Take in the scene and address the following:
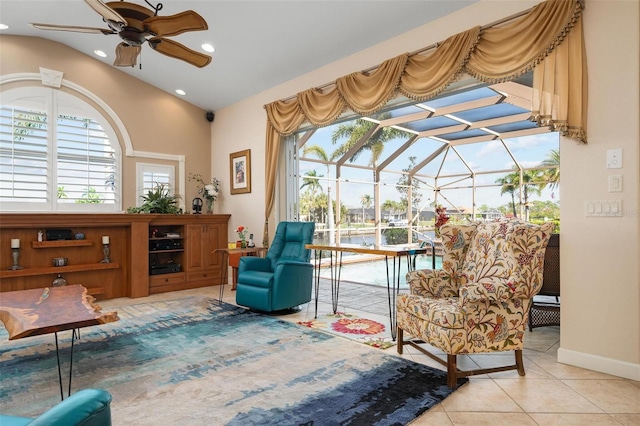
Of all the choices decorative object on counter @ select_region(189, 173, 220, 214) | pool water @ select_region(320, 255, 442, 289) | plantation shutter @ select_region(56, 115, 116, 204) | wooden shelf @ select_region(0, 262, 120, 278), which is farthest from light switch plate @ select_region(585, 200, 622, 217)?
plantation shutter @ select_region(56, 115, 116, 204)

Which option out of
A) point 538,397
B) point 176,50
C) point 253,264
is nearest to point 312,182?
point 253,264

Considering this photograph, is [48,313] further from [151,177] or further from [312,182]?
[312,182]

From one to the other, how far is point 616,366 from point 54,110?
6.75 meters

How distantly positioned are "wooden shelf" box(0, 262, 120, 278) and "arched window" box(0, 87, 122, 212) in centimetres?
84

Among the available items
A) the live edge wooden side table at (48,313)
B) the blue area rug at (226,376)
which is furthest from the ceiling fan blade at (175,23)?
the blue area rug at (226,376)

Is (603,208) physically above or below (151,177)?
below

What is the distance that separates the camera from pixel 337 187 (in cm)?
838

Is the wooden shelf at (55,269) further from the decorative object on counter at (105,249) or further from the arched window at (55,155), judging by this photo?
the arched window at (55,155)

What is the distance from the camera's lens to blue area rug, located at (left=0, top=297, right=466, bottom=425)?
2.02 metres

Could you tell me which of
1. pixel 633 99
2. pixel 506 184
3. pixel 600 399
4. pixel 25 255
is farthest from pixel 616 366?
pixel 506 184

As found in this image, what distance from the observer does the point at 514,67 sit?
290cm

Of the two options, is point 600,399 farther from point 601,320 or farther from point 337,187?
point 337,187

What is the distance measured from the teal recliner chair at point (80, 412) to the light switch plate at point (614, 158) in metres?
3.19

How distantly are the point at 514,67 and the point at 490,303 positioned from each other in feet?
6.24
